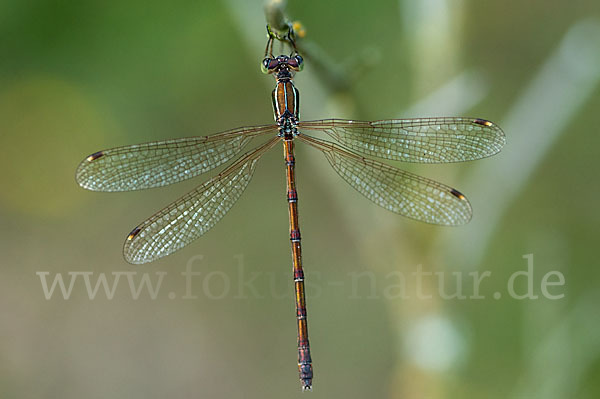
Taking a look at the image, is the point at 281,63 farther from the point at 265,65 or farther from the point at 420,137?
the point at 420,137

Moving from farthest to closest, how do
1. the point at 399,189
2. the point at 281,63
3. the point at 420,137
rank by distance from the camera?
the point at 399,189 → the point at 420,137 → the point at 281,63

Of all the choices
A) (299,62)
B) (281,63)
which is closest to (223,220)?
(281,63)

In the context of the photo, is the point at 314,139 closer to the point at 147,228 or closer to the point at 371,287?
the point at 147,228

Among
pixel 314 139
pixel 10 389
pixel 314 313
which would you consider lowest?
pixel 10 389

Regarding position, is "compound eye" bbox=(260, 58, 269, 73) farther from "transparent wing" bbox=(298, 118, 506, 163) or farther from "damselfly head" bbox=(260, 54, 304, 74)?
"transparent wing" bbox=(298, 118, 506, 163)

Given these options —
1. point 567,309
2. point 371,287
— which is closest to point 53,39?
point 371,287

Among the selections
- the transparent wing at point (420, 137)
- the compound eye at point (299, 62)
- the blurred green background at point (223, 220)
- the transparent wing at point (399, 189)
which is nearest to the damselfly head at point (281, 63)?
the compound eye at point (299, 62)

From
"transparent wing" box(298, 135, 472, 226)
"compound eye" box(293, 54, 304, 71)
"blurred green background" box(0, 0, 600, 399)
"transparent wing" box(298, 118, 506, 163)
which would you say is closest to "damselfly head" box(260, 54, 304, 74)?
"compound eye" box(293, 54, 304, 71)
